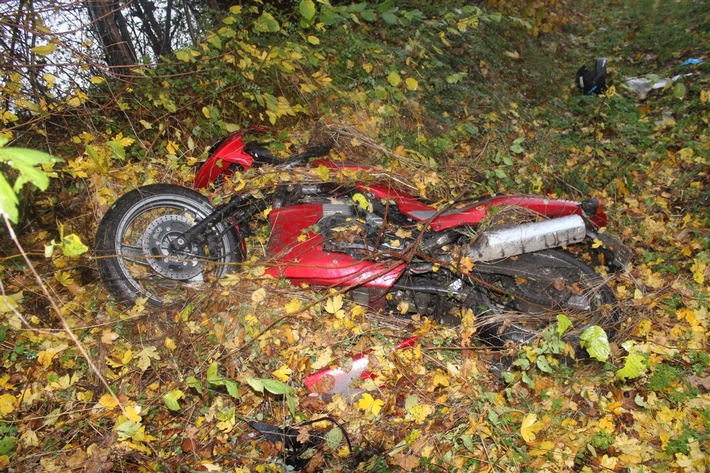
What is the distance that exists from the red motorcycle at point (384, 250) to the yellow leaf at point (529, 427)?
2.00 ft

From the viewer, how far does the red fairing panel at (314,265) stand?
3.05 meters

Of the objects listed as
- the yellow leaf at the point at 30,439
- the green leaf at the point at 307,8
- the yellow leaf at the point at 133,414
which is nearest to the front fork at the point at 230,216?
the yellow leaf at the point at 133,414

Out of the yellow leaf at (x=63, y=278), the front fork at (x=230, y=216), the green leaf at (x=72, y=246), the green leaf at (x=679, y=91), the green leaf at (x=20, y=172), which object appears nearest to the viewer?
the green leaf at (x=20, y=172)

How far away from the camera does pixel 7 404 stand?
277 cm

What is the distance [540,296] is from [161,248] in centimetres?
276

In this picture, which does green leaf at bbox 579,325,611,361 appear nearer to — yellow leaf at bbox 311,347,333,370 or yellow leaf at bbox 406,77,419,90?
yellow leaf at bbox 311,347,333,370

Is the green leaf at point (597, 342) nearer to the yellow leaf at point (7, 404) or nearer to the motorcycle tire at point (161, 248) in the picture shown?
the motorcycle tire at point (161, 248)

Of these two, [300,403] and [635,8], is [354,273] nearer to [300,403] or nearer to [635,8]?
[300,403]

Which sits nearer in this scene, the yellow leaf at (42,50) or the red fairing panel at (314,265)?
the red fairing panel at (314,265)

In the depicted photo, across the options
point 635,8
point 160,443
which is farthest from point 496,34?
point 160,443

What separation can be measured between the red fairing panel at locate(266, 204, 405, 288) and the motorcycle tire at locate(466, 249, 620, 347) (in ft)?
2.42

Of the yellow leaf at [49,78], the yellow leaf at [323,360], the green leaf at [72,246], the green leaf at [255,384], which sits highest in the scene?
the yellow leaf at [49,78]

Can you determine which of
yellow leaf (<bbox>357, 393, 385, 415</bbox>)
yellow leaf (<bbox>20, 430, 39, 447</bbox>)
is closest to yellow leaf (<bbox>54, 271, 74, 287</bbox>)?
yellow leaf (<bbox>20, 430, 39, 447</bbox>)

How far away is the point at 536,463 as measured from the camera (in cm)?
270
